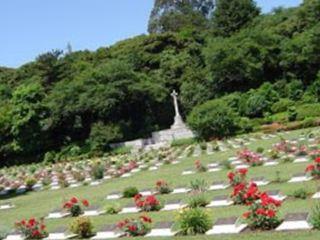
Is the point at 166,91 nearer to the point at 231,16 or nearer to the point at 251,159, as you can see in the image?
the point at 231,16

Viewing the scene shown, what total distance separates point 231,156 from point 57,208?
9401 millimetres

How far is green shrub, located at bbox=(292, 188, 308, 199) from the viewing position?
1266 centimetres

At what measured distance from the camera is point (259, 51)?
48812 mm

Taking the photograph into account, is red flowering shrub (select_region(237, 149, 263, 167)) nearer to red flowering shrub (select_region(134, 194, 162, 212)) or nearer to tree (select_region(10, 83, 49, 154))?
red flowering shrub (select_region(134, 194, 162, 212))

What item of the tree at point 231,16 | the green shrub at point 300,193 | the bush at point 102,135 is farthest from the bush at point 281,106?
the green shrub at point 300,193

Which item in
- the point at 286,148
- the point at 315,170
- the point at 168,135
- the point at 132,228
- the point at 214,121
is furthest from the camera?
the point at 168,135

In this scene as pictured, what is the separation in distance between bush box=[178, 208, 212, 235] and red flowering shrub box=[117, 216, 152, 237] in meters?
0.82

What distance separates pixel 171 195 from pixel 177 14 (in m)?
61.7

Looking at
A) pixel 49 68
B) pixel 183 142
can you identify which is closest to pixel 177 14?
pixel 49 68

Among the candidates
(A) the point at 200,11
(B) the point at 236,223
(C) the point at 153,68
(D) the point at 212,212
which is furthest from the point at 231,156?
(A) the point at 200,11

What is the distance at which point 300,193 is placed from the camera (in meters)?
12.7

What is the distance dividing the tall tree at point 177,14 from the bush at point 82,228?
60770 millimetres

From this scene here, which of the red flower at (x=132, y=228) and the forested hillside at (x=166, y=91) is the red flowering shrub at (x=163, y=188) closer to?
the red flower at (x=132, y=228)

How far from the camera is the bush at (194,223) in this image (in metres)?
11.2
